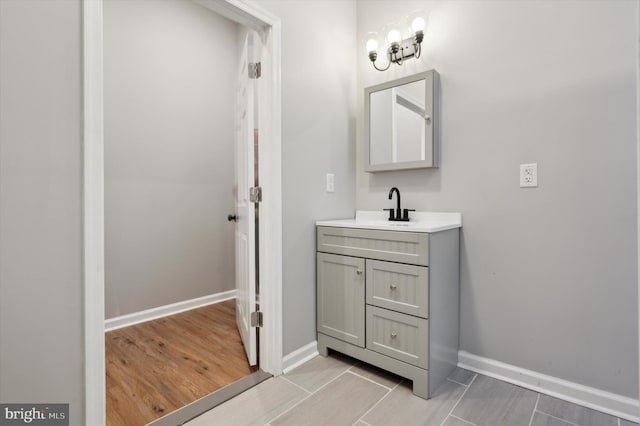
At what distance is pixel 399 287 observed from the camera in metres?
1.66

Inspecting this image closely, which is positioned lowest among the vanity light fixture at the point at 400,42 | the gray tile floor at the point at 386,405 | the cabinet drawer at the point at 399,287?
the gray tile floor at the point at 386,405

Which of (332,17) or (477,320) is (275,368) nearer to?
(477,320)

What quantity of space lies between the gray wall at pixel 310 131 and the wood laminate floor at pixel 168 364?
0.47 m

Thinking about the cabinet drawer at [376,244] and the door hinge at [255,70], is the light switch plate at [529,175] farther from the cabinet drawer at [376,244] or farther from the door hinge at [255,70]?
the door hinge at [255,70]

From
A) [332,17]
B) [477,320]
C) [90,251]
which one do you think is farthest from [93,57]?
[477,320]

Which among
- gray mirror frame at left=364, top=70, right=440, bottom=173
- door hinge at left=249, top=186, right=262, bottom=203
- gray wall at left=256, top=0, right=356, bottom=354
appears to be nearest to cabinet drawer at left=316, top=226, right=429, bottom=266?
gray wall at left=256, top=0, right=356, bottom=354

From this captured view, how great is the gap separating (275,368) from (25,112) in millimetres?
1591

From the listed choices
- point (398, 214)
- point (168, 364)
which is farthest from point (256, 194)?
point (168, 364)

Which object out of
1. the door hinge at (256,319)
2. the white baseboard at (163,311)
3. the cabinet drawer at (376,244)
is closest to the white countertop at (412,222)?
the cabinet drawer at (376,244)

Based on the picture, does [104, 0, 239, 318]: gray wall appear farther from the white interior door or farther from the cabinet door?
the cabinet door

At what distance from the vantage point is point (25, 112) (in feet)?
3.27

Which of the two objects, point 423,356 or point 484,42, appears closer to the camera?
point 423,356

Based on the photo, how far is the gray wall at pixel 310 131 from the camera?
1.87 m

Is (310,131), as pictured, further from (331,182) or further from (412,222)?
(412,222)
